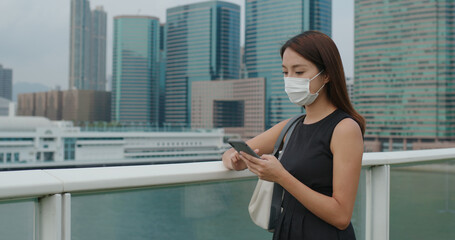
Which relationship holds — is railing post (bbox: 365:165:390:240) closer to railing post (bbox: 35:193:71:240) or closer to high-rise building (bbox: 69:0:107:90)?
railing post (bbox: 35:193:71:240)

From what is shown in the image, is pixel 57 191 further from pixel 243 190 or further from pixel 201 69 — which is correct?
pixel 201 69

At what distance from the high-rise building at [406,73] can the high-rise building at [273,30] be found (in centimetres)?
1076

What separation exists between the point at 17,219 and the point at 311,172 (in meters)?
0.68

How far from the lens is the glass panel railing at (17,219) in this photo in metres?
0.94

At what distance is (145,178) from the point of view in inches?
43.4

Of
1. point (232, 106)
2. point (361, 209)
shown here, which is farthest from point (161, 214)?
point (232, 106)

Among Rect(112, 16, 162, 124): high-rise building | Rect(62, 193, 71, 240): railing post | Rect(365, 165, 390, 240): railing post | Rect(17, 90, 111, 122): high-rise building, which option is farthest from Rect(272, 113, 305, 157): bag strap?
Rect(112, 16, 162, 124): high-rise building

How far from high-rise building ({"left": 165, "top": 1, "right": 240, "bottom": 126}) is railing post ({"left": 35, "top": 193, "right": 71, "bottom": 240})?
7379cm

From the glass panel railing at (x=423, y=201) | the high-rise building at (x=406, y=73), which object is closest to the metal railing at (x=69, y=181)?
the glass panel railing at (x=423, y=201)

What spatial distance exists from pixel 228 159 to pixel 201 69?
76.7 metres

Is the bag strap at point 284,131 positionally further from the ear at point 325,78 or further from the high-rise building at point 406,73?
the high-rise building at point 406,73

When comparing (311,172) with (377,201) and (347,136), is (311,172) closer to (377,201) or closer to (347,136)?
(347,136)

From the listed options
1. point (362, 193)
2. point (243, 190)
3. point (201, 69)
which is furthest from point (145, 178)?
point (201, 69)

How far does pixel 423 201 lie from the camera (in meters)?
2.03
